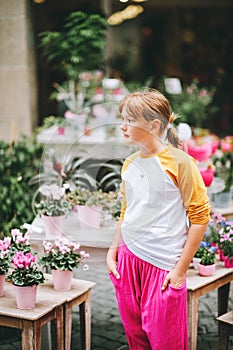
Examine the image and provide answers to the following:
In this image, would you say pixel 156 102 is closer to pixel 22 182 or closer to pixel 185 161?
pixel 185 161

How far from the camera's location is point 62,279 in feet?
11.6

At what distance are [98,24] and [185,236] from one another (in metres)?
4.33

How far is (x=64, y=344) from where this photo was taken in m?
3.59

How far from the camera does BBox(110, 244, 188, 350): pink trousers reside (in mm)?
3039

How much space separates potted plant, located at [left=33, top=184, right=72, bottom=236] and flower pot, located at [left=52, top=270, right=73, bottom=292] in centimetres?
43

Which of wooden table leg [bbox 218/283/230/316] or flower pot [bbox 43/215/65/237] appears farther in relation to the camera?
wooden table leg [bbox 218/283/230/316]

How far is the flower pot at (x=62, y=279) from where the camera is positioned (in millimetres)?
3531

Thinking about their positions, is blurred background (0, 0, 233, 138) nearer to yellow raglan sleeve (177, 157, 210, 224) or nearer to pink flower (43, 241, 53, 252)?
pink flower (43, 241, 53, 252)

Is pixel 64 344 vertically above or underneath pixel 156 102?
underneath

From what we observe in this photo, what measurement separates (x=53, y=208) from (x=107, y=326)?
3.53ft

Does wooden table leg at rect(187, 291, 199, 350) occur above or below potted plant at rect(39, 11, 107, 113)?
below

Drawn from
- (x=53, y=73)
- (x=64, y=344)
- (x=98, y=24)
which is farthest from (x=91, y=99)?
(x=64, y=344)

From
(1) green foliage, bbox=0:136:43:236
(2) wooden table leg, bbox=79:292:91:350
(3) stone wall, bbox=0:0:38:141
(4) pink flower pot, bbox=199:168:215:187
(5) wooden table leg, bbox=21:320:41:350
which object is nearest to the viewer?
(5) wooden table leg, bbox=21:320:41:350

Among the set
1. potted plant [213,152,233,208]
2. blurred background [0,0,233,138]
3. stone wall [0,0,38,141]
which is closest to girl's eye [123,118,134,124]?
potted plant [213,152,233,208]
